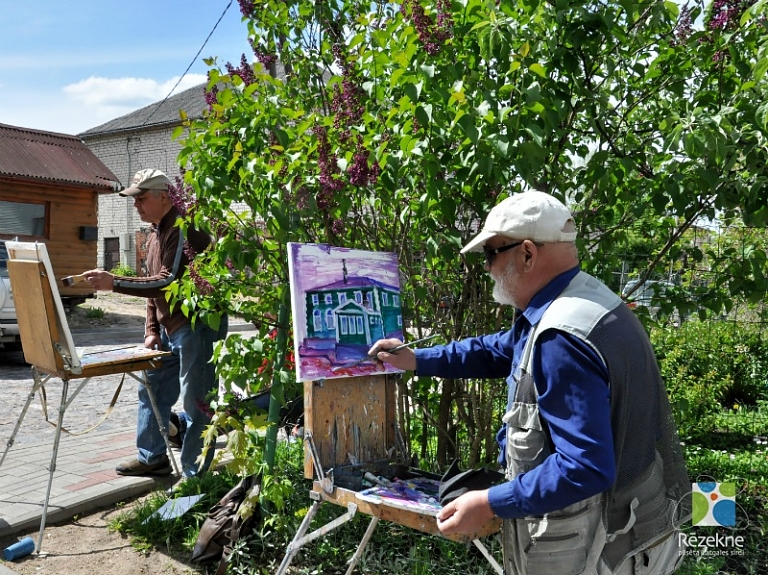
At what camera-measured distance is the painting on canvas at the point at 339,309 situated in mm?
3221

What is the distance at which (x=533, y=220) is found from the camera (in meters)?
2.20

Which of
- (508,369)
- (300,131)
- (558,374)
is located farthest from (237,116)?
(558,374)

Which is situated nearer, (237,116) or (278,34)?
(237,116)

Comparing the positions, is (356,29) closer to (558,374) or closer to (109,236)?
(558,374)

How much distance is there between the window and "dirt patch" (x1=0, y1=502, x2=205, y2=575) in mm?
15199

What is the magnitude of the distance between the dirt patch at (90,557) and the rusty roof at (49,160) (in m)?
15.1

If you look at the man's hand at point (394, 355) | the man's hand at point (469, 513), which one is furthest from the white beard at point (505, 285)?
the man's hand at point (394, 355)

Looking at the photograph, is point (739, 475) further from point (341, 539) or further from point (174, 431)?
point (174, 431)

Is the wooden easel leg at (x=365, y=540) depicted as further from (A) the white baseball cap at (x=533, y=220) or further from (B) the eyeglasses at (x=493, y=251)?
(A) the white baseball cap at (x=533, y=220)

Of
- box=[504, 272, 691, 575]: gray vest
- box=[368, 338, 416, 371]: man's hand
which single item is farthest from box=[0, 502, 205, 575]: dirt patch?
box=[504, 272, 691, 575]: gray vest

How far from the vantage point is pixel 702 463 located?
5418mm

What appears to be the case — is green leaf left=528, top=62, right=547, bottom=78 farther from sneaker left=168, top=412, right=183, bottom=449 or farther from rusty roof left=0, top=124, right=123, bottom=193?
rusty roof left=0, top=124, right=123, bottom=193

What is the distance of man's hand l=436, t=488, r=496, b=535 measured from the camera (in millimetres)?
2098

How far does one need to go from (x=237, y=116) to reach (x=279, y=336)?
115 cm
